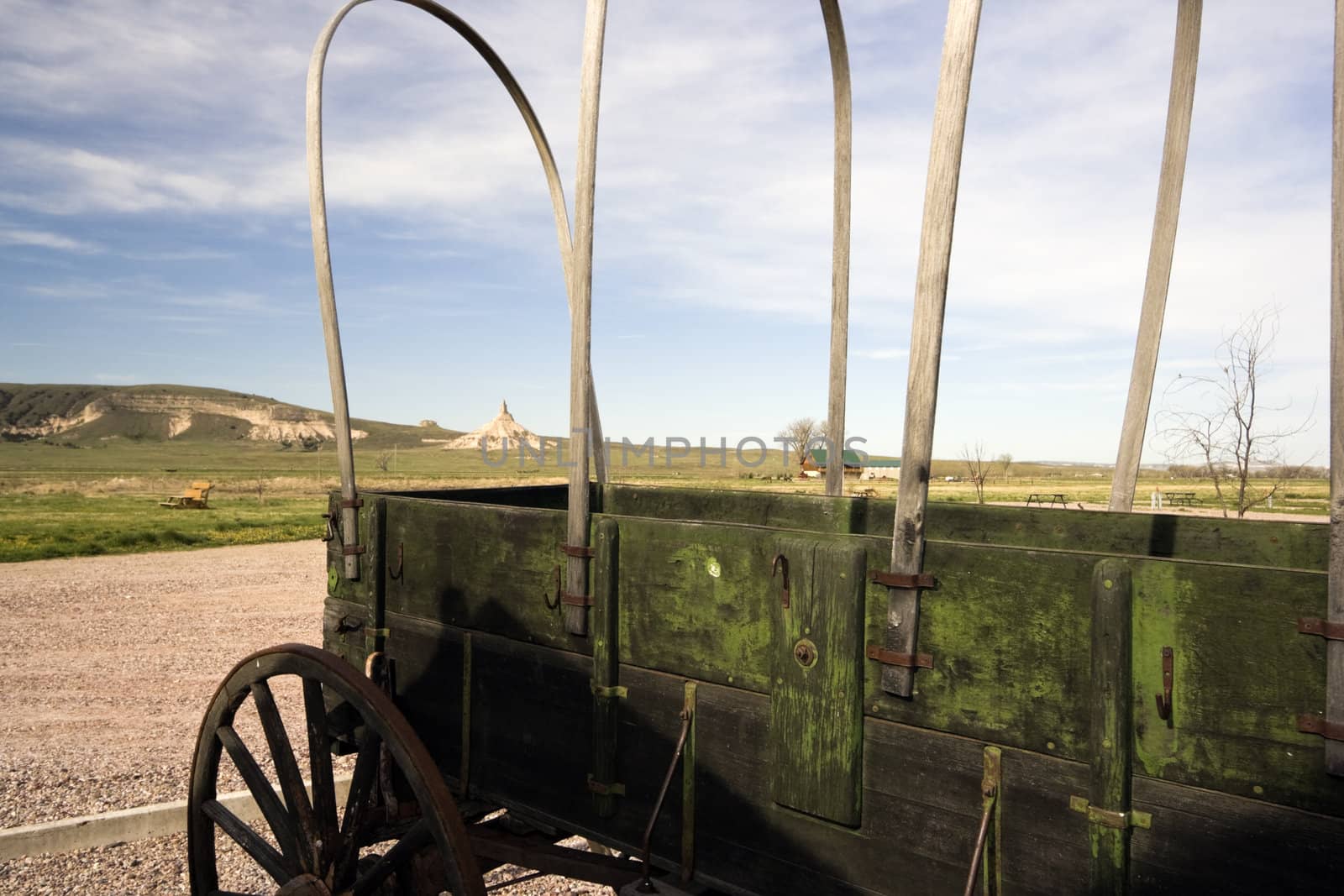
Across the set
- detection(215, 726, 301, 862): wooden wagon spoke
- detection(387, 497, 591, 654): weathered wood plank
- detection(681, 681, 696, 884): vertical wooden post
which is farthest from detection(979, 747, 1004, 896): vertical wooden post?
detection(215, 726, 301, 862): wooden wagon spoke

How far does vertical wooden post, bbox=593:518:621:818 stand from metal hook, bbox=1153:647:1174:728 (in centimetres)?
138

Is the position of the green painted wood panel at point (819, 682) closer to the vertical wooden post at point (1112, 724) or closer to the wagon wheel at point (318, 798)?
the vertical wooden post at point (1112, 724)

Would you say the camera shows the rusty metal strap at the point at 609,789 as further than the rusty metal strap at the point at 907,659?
Yes

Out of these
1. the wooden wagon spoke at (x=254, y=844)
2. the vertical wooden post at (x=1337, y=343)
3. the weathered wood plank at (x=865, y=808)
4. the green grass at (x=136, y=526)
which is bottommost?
the green grass at (x=136, y=526)

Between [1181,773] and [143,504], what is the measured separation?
128 ft

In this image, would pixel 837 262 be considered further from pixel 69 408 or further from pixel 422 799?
pixel 69 408

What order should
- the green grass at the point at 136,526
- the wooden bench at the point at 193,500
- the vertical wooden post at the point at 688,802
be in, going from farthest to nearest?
1. the wooden bench at the point at 193,500
2. the green grass at the point at 136,526
3. the vertical wooden post at the point at 688,802

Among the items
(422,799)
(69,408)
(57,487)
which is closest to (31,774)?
(422,799)

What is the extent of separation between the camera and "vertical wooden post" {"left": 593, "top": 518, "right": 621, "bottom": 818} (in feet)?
8.21

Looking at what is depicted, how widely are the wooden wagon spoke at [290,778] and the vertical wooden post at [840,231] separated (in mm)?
2205

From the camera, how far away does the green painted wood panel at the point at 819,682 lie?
2002 millimetres

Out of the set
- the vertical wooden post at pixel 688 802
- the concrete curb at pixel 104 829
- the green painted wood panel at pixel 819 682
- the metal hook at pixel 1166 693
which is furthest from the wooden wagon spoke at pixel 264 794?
the metal hook at pixel 1166 693

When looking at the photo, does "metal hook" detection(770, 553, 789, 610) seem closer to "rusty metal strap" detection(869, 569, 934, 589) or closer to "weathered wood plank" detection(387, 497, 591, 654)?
"rusty metal strap" detection(869, 569, 934, 589)

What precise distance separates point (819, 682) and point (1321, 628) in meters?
0.96
